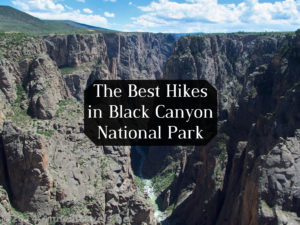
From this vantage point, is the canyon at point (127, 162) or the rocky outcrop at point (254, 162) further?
the canyon at point (127, 162)

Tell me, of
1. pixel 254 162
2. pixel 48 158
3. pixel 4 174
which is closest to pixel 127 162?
pixel 48 158

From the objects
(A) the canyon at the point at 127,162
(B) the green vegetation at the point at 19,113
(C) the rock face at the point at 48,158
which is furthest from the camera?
(B) the green vegetation at the point at 19,113

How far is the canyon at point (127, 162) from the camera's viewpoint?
38312mm

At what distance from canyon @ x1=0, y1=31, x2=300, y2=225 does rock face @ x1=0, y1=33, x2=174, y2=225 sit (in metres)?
0.14

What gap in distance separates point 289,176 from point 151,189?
51.1 meters

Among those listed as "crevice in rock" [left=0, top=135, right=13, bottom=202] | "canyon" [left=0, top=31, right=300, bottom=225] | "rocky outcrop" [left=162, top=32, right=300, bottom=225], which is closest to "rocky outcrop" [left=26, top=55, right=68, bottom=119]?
"canyon" [left=0, top=31, right=300, bottom=225]

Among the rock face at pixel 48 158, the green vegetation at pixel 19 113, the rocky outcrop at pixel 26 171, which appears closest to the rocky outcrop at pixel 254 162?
the rock face at pixel 48 158

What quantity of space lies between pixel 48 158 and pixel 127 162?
24.5 meters

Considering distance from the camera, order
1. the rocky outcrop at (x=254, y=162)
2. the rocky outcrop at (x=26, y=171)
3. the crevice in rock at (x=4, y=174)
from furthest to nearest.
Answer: the rocky outcrop at (x=26, y=171) → the crevice in rock at (x=4, y=174) → the rocky outcrop at (x=254, y=162)

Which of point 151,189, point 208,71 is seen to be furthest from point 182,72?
point 151,189

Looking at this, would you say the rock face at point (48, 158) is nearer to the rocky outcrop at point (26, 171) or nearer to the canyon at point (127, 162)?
the rocky outcrop at point (26, 171)

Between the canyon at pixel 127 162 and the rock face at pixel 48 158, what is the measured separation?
0.14 metres

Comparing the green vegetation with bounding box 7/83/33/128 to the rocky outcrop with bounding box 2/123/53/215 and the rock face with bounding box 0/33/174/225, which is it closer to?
the rock face with bounding box 0/33/174/225

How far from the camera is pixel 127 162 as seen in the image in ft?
229
